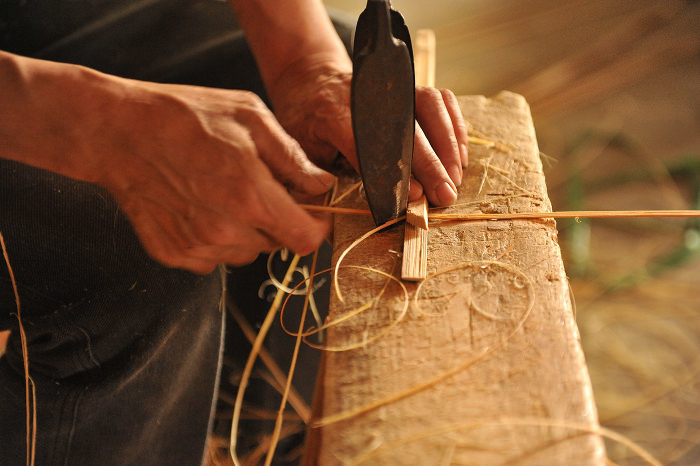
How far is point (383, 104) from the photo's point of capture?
0.62 metres

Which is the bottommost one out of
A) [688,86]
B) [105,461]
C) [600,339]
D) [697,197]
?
[105,461]

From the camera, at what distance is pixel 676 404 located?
1.47 m

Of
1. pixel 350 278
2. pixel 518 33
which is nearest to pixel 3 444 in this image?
pixel 350 278

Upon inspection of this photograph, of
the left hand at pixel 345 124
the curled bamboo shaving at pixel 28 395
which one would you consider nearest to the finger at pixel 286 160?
the left hand at pixel 345 124

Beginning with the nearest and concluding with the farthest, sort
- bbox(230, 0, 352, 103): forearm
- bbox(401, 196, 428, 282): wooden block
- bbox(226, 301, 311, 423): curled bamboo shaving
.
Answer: bbox(401, 196, 428, 282): wooden block, bbox(230, 0, 352, 103): forearm, bbox(226, 301, 311, 423): curled bamboo shaving

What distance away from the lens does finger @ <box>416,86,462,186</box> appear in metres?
0.80

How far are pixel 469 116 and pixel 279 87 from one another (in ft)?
1.12

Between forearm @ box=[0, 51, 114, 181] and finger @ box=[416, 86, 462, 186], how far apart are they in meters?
0.44

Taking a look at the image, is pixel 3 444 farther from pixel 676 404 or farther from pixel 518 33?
pixel 518 33

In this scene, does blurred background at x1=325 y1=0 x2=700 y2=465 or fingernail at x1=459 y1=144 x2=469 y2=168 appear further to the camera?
blurred background at x1=325 y1=0 x2=700 y2=465

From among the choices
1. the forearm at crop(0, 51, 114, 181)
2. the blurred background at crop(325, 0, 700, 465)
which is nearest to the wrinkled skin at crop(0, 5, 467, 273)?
the forearm at crop(0, 51, 114, 181)

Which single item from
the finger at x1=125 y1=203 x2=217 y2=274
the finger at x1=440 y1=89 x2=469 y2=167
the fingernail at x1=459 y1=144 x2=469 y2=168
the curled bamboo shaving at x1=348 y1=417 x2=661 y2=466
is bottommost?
the curled bamboo shaving at x1=348 y1=417 x2=661 y2=466

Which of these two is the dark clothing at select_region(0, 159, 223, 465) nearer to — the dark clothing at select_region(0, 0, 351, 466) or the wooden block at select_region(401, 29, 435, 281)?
the dark clothing at select_region(0, 0, 351, 466)

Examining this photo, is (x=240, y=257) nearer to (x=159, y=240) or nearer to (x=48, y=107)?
(x=159, y=240)
